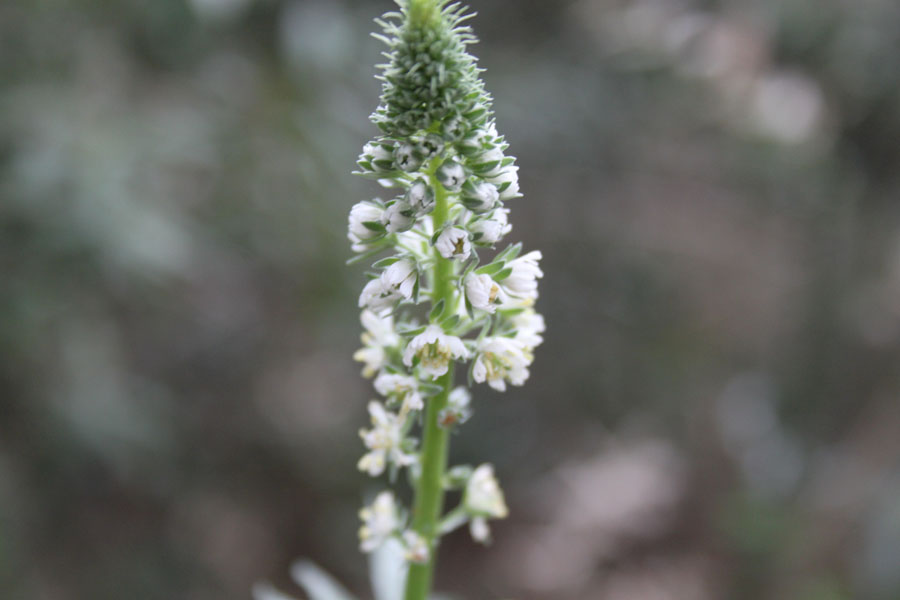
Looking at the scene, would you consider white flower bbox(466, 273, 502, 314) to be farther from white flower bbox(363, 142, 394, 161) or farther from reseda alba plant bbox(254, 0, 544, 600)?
white flower bbox(363, 142, 394, 161)

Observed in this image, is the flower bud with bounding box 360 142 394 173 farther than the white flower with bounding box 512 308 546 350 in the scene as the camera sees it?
No

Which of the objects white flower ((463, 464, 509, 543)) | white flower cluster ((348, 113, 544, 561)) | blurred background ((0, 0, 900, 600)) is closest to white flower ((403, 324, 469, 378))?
white flower cluster ((348, 113, 544, 561))

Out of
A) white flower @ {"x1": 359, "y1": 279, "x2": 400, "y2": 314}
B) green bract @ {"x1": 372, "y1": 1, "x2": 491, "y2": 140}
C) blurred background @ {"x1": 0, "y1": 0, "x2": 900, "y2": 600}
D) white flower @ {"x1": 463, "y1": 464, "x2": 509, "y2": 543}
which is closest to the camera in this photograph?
green bract @ {"x1": 372, "y1": 1, "x2": 491, "y2": 140}

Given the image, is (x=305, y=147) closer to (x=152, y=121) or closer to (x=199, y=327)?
(x=152, y=121)

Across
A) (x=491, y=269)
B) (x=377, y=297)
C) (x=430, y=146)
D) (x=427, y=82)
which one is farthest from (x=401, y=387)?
(x=427, y=82)

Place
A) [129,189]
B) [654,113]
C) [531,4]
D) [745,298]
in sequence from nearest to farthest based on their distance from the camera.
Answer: [129,189] < [531,4] < [654,113] < [745,298]

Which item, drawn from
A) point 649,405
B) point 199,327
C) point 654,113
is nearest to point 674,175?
point 654,113

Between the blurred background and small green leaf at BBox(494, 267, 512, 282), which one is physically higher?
the blurred background
